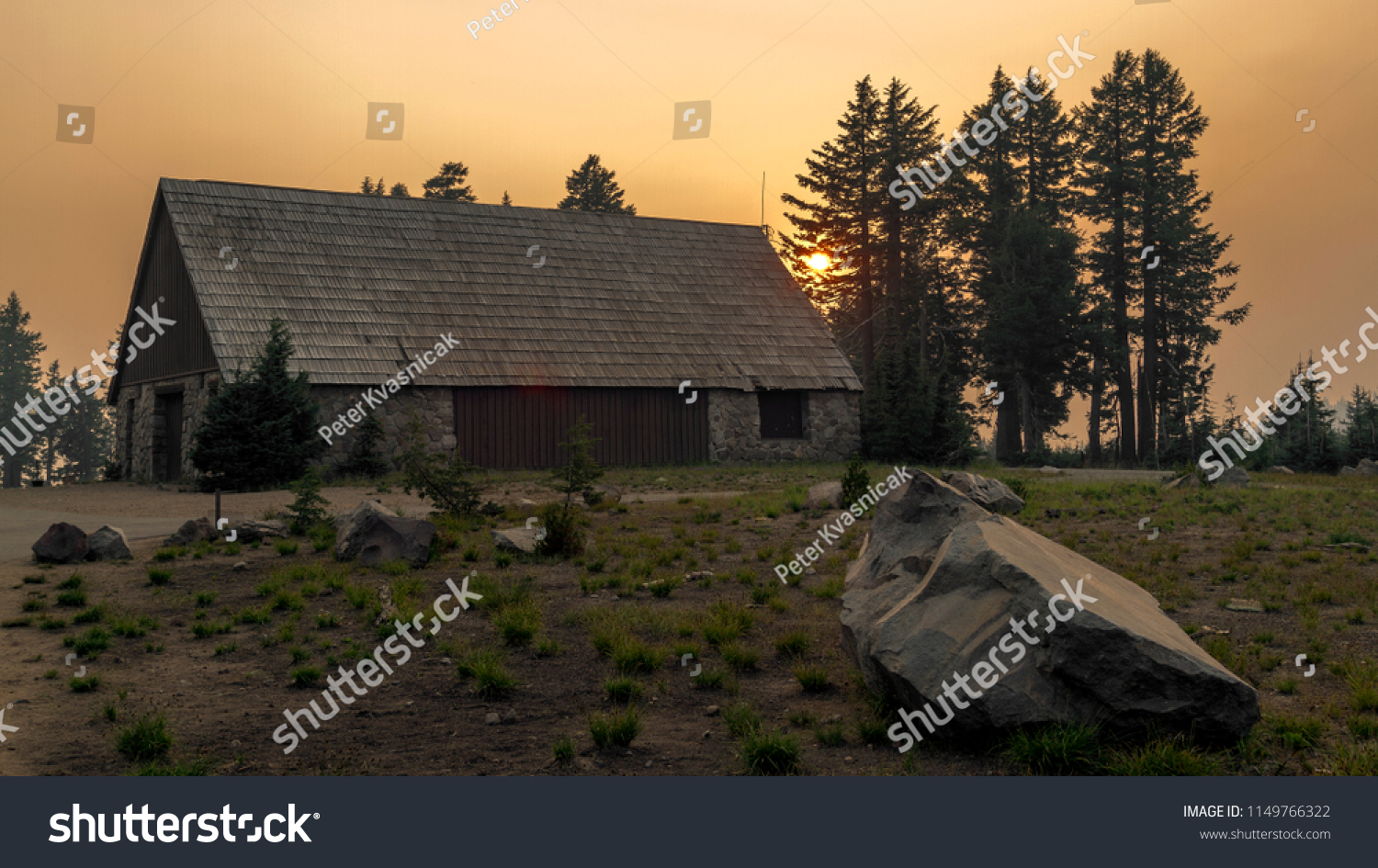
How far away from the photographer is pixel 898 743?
5.48 meters

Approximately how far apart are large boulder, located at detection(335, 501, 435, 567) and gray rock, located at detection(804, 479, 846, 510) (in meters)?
6.26

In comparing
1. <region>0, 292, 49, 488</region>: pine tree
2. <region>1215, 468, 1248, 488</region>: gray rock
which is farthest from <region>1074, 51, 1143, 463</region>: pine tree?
<region>0, 292, 49, 488</region>: pine tree

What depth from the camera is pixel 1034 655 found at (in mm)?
5188

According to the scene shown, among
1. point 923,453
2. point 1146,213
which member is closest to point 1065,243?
point 1146,213

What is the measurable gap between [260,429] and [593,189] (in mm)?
39472

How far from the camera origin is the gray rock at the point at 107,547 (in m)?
10.9

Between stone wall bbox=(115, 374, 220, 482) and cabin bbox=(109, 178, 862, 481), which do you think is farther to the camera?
cabin bbox=(109, 178, 862, 481)

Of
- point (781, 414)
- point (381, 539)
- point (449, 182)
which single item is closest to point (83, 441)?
point (449, 182)

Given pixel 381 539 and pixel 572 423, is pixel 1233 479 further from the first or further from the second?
pixel 381 539

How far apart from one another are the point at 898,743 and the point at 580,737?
77.0 inches

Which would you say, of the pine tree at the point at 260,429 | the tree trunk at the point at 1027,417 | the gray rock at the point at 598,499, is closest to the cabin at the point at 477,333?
the pine tree at the point at 260,429

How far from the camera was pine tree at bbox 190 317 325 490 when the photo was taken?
19125 mm

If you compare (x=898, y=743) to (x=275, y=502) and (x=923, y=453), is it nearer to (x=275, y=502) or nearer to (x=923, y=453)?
(x=275, y=502)

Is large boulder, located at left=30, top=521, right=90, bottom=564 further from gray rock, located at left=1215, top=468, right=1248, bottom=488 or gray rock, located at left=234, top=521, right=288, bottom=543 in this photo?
gray rock, located at left=1215, top=468, right=1248, bottom=488
